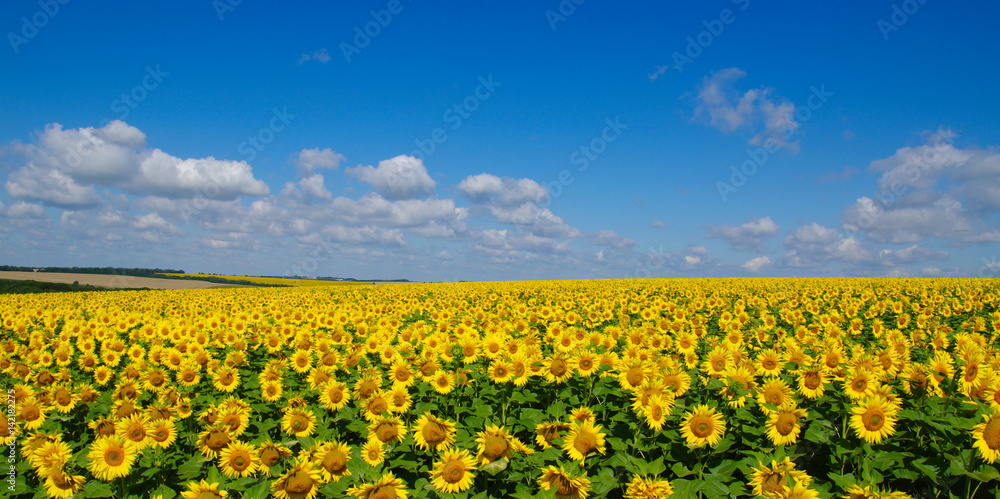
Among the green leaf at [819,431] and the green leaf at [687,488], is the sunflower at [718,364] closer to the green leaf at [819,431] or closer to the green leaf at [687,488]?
the green leaf at [819,431]

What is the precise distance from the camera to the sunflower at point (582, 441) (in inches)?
142

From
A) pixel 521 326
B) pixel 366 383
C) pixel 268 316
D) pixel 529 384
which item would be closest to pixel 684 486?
pixel 529 384

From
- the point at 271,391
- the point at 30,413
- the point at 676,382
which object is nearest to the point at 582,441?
the point at 676,382

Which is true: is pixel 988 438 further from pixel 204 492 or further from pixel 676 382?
pixel 204 492

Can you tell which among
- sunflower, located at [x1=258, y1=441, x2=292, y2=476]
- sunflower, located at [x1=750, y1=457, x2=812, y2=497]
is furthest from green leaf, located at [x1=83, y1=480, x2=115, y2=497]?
sunflower, located at [x1=750, y1=457, x2=812, y2=497]

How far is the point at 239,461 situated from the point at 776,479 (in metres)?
4.20

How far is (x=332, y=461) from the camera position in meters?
3.52

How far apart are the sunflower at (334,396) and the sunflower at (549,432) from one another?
249cm

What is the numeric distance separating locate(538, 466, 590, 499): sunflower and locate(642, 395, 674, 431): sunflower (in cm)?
116

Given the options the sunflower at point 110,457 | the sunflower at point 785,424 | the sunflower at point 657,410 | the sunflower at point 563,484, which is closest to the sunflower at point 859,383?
the sunflower at point 785,424

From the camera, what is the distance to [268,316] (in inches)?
458

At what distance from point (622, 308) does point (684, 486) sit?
33.1 feet

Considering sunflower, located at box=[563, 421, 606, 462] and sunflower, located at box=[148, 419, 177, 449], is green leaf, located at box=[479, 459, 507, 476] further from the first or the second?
sunflower, located at box=[148, 419, 177, 449]

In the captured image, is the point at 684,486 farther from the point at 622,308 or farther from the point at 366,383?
the point at 622,308
